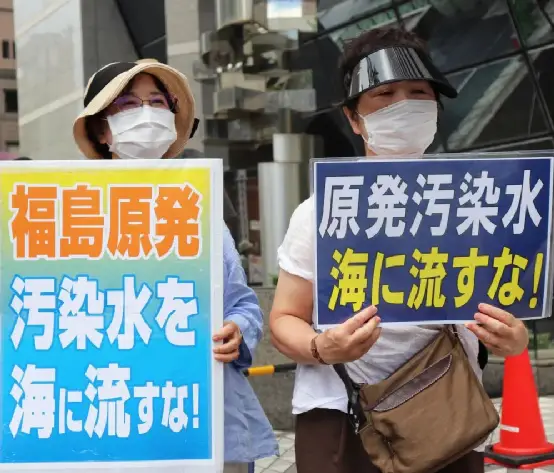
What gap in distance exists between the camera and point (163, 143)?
7.15 ft

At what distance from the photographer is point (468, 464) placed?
1.82 meters

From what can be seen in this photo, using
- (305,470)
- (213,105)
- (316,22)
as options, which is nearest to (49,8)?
(213,105)

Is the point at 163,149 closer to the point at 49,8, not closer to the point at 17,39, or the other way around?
the point at 49,8

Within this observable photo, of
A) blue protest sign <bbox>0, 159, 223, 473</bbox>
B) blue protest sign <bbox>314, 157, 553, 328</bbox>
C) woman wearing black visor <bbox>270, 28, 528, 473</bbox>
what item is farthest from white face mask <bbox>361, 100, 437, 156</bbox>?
blue protest sign <bbox>0, 159, 223, 473</bbox>

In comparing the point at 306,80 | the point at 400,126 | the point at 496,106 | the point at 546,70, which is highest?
the point at 306,80

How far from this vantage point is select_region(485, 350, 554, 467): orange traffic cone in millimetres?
4004

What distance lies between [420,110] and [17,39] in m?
12.9

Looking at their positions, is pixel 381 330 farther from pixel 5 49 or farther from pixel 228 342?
pixel 5 49

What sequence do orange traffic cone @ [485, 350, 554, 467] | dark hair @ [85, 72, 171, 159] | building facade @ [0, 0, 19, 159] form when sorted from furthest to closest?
building facade @ [0, 0, 19, 159] → orange traffic cone @ [485, 350, 554, 467] → dark hair @ [85, 72, 171, 159]

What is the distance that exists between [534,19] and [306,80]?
9.64 feet

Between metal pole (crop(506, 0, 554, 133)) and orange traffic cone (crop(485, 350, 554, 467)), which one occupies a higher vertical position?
metal pole (crop(506, 0, 554, 133))

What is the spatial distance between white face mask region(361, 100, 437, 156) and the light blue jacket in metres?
0.56

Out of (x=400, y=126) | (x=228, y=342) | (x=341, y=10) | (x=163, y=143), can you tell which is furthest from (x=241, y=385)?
(x=341, y=10)

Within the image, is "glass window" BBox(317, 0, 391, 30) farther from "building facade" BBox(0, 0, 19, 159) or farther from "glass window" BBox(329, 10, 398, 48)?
"building facade" BBox(0, 0, 19, 159)
